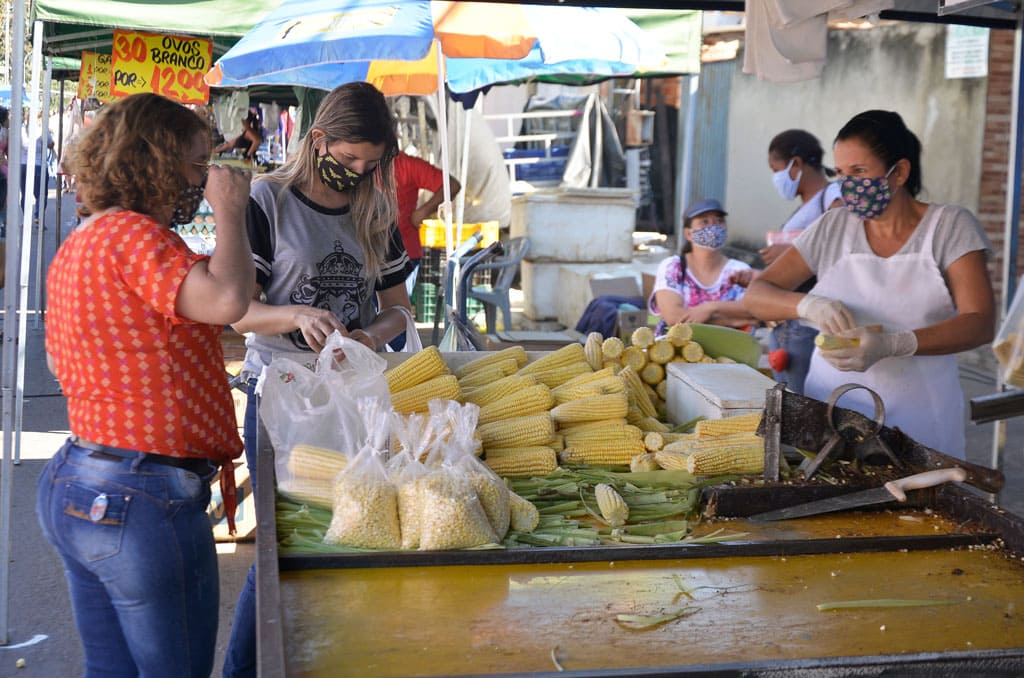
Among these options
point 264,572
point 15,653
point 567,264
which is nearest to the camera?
point 264,572

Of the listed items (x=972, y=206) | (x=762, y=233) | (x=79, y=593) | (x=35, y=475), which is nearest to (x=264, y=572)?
(x=79, y=593)

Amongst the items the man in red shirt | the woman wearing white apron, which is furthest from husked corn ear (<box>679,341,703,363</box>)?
the man in red shirt

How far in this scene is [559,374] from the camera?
345cm

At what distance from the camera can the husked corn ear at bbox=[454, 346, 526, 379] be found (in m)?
3.49

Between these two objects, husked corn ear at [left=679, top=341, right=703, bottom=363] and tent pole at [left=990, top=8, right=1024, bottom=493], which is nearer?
husked corn ear at [left=679, top=341, right=703, bottom=363]

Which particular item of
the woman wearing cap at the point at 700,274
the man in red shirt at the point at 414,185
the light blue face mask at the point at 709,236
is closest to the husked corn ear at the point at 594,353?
the woman wearing cap at the point at 700,274

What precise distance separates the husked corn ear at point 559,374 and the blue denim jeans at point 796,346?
2.11 m

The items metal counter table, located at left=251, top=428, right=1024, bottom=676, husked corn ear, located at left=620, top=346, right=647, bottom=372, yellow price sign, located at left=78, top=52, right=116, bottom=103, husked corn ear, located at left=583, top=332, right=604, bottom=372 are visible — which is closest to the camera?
metal counter table, located at left=251, top=428, right=1024, bottom=676

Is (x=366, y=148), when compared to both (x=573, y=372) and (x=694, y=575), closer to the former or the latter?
(x=573, y=372)

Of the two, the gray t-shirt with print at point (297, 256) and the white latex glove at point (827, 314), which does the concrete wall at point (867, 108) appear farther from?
the gray t-shirt with print at point (297, 256)

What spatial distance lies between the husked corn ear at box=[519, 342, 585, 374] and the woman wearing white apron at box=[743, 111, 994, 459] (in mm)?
739

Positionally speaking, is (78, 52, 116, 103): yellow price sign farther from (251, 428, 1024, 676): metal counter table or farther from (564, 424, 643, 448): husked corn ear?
(251, 428, 1024, 676): metal counter table

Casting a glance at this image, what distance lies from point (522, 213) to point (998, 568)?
1076 centimetres

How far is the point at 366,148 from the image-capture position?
3.23 m
